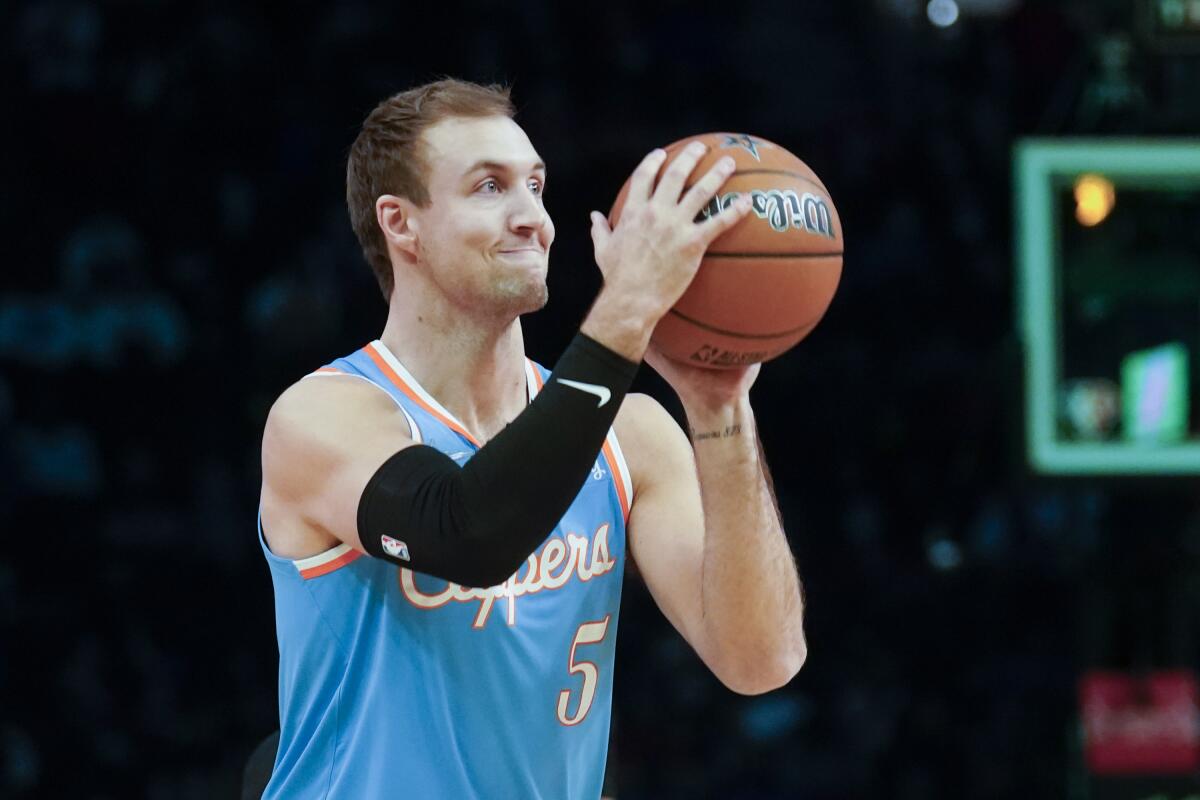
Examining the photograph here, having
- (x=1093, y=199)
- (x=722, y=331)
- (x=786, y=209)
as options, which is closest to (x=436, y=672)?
(x=722, y=331)

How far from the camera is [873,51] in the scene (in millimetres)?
11562

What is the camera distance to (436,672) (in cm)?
302

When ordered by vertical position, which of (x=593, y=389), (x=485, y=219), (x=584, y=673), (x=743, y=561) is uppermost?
(x=485, y=219)

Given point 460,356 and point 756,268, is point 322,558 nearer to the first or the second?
point 460,356

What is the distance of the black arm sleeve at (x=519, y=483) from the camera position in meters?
2.60

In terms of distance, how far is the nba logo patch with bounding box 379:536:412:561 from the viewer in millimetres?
2713

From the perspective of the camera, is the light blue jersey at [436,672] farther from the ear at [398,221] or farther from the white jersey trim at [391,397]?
the ear at [398,221]

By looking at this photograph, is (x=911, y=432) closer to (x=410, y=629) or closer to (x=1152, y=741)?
(x=1152, y=741)

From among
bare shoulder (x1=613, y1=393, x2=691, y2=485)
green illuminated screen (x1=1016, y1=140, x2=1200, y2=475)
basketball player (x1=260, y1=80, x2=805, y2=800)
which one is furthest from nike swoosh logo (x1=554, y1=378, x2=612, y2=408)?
green illuminated screen (x1=1016, y1=140, x2=1200, y2=475)

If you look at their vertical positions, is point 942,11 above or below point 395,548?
above

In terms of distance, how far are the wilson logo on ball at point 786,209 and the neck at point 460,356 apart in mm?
676

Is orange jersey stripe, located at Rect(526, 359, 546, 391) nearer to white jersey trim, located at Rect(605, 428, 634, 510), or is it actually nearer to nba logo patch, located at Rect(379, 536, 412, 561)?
white jersey trim, located at Rect(605, 428, 634, 510)

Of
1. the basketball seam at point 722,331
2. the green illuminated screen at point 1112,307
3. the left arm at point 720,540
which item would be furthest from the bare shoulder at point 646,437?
the green illuminated screen at point 1112,307

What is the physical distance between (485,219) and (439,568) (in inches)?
30.4
